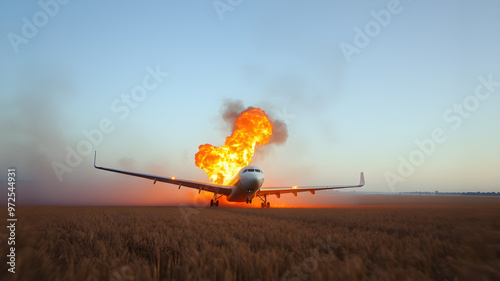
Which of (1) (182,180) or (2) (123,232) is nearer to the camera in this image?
(2) (123,232)

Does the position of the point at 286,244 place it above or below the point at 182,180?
below

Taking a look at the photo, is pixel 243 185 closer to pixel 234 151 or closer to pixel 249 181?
pixel 249 181

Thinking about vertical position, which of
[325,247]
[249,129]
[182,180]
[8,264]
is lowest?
[325,247]

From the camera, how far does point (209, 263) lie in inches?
147

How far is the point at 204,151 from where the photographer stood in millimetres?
62969

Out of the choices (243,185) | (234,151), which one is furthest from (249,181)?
(234,151)

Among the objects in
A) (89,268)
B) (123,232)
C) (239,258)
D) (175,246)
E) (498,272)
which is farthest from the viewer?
(123,232)

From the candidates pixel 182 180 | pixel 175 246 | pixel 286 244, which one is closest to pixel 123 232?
pixel 175 246

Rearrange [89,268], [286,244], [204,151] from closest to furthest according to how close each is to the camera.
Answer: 1. [89,268]
2. [286,244]
3. [204,151]

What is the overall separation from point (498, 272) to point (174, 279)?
117 inches

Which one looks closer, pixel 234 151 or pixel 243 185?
pixel 243 185

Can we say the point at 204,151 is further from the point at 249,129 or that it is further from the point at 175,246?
the point at 175,246

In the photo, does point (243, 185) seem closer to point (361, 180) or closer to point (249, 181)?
point (249, 181)

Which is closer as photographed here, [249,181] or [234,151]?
[249,181]
